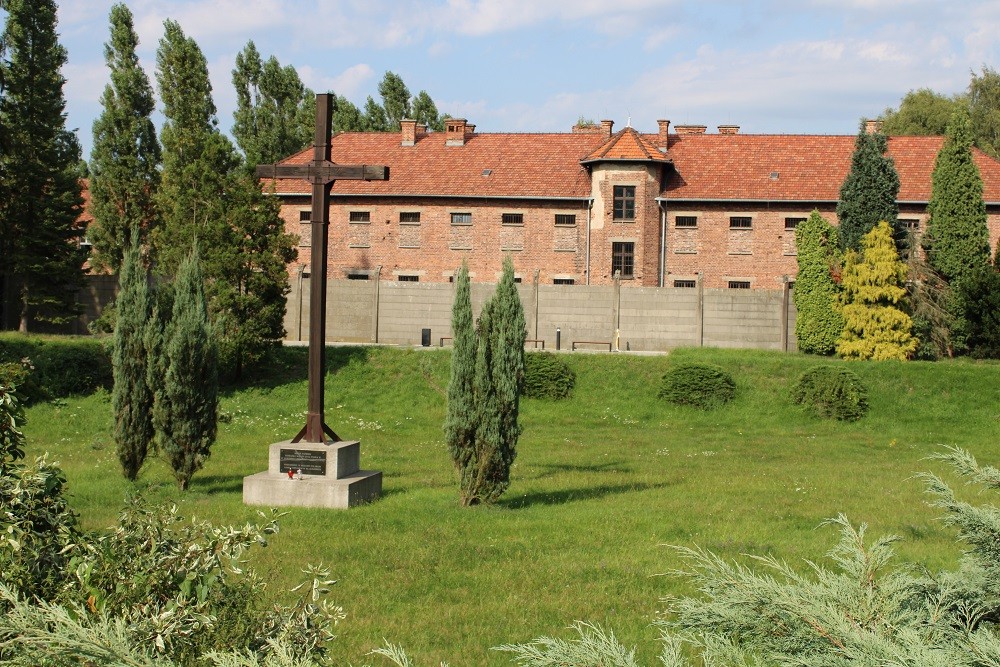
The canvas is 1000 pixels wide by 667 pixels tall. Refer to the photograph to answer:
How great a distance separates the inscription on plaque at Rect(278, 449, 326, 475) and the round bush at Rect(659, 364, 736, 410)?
1355 centimetres

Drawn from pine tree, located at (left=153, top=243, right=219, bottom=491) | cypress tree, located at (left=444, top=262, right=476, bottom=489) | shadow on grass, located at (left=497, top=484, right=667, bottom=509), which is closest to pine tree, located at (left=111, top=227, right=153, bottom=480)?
pine tree, located at (left=153, top=243, right=219, bottom=491)

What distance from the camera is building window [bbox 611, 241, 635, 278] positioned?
38844 mm

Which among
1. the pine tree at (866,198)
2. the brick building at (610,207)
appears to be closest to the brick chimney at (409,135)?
the brick building at (610,207)

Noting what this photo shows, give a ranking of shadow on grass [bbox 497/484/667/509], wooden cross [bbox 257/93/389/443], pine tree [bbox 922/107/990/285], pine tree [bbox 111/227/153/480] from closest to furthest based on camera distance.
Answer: shadow on grass [bbox 497/484/667/509], wooden cross [bbox 257/93/389/443], pine tree [bbox 111/227/153/480], pine tree [bbox 922/107/990/285]

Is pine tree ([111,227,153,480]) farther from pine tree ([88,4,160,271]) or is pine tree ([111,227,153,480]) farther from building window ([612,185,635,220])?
building window ([612,185,635,220])

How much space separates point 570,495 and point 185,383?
566cm

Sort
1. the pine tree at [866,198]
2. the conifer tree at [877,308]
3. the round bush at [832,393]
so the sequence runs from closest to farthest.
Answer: the round bush at [832,393] < the conifer tree at [877,308] < the pine tree at [866,198]

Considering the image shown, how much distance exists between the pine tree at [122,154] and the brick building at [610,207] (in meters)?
5.31

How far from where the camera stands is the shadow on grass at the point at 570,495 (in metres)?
13.0

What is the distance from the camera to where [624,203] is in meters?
38.8

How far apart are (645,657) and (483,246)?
33664mm

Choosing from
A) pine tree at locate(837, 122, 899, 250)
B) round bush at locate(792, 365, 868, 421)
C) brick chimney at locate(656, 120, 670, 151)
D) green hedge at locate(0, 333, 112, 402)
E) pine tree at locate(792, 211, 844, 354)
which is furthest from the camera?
brick chimney at locate(656, 120, 670, 151)

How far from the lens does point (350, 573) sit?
9.08m

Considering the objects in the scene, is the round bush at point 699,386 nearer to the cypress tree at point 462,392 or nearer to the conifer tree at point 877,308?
the conifer tree at point 877,308
